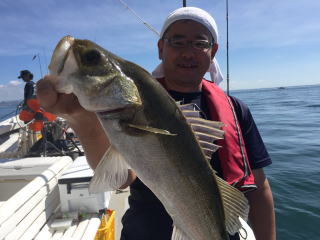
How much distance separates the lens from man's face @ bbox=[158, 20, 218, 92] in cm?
244

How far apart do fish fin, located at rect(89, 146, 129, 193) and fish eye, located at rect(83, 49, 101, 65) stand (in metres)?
0.53

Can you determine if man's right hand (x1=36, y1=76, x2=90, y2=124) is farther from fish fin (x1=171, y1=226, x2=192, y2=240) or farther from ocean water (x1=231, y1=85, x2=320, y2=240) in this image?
ocean water (x1=231, y1=85, x2=320, y2=240)

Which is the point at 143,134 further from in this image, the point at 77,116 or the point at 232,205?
the point at 232,205

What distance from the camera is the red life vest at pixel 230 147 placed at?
2437 millimetres

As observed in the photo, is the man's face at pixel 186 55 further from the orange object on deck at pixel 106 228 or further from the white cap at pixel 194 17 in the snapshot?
the orange object on deck at pixel 106 228

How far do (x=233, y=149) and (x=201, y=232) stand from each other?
100 centimetres

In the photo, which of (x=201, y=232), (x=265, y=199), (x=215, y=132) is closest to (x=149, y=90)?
(x=215, y=132)

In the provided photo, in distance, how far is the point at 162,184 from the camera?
5.35ft

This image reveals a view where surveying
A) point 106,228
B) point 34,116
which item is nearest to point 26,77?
point 34,116

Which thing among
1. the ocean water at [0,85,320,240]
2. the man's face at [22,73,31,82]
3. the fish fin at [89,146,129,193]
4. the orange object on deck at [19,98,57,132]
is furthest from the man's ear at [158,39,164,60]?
the man's face at [22,73,31,82]

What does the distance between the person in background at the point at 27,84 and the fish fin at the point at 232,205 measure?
21.9 ft

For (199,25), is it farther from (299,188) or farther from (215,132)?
(299,188)

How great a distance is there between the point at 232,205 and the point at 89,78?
1280 mm

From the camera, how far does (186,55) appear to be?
2438 mm
